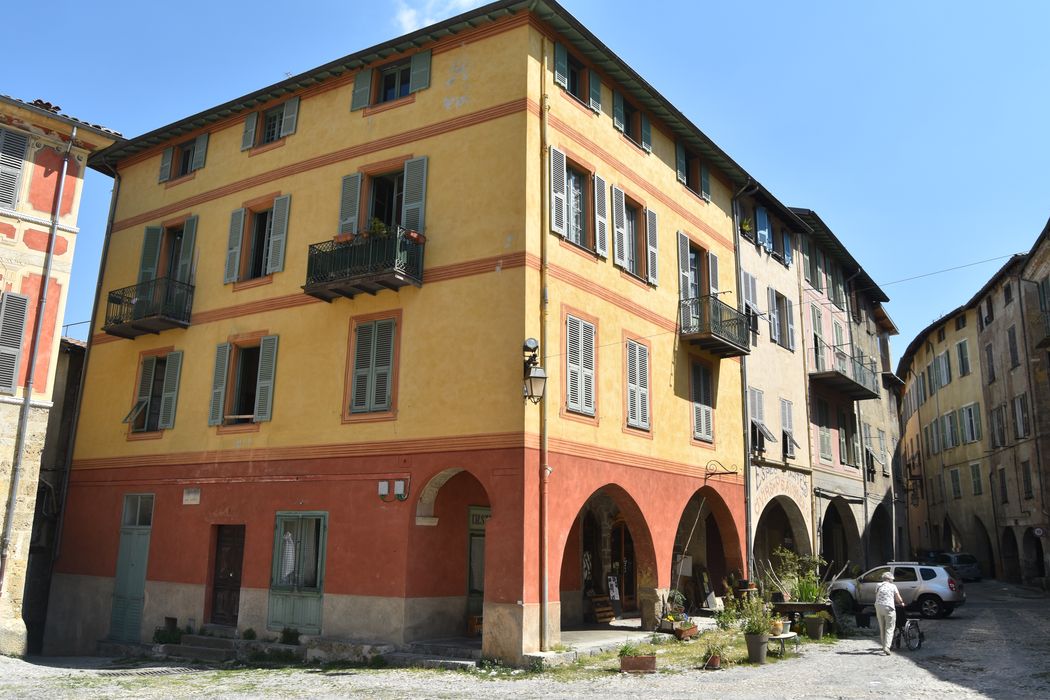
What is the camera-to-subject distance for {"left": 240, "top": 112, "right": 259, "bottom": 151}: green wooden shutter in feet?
65.5

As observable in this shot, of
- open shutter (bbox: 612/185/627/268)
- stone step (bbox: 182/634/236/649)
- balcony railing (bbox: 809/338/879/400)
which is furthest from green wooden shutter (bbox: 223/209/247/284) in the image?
balcony railing (bbox: 809/338/879/400)

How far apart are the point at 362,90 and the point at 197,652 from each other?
1213 centimetres

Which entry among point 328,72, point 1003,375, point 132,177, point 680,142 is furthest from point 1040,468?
point 132,177

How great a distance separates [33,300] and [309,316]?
18.9 ft

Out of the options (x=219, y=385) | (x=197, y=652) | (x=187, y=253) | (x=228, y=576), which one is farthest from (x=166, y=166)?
(x=197, y=652)

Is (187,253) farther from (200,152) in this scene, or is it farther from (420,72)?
(420,72)

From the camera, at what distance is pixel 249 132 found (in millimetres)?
20031

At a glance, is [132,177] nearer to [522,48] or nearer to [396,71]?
[396,71]

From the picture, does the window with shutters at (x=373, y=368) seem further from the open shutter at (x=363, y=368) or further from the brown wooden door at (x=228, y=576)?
the brown wooden door at (x=228, y=576)

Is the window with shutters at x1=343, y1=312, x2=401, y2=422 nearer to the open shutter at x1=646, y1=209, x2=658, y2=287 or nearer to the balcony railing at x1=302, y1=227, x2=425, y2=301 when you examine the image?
the balcony railing at x1=302, y1=227, x2=425, y2=301

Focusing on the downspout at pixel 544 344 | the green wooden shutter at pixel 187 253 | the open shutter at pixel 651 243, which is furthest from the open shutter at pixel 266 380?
the open shutter at pixel 651 243

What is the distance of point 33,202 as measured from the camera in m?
17.8

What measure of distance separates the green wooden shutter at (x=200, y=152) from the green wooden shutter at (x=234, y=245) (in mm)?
2391

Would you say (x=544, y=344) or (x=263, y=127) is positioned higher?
(x=263, y=127)
